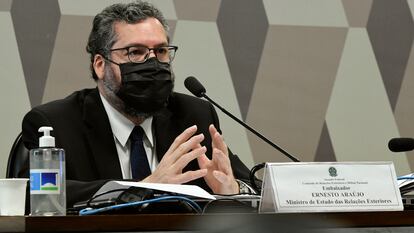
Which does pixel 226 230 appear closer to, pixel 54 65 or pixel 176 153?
pixel 176 153

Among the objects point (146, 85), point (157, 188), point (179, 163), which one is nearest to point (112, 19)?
point (146, 85)

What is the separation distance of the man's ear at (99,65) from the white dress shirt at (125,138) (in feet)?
0.44

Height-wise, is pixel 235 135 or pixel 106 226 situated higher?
pixel 235 135

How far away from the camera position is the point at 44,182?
1.48 m

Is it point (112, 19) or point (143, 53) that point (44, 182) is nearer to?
point (143, 53)

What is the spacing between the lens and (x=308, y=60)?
3.59 metres

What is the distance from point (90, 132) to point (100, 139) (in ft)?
0.14

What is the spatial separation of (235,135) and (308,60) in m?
0.53

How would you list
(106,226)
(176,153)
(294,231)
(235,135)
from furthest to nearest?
(235,135), (176,153), (106,226), (294,231)

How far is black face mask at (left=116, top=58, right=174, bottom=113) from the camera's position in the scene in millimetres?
2551

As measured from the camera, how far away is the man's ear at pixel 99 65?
8.96 ft

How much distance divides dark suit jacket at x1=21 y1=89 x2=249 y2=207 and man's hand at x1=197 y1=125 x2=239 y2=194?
0.24m

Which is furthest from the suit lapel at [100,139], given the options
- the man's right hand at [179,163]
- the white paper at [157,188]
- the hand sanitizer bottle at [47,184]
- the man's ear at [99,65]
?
the hand sanitizer bottle at [47,184]

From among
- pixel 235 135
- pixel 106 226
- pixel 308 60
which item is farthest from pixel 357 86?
pixel 106 226
